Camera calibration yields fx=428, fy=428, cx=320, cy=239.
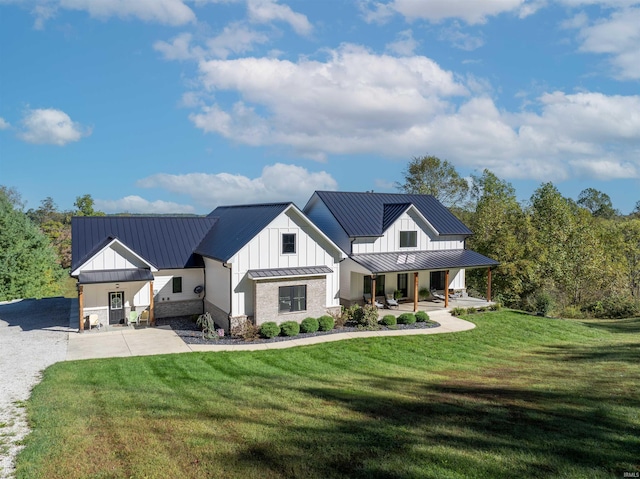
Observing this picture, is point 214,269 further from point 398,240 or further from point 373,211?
point 398,240

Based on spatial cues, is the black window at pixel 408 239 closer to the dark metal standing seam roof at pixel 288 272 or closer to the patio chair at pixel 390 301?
the patio chair at pixel 390 301

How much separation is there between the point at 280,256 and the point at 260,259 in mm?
1086

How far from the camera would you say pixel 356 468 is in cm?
705

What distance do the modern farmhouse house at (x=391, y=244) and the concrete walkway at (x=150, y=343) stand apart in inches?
165

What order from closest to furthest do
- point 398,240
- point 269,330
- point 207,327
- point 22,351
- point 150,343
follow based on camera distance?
1. point 22,351
2. point 150,343
3. point 269,330
4. point 207,327
5. point 398,240

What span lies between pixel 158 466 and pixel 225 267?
1417 centimetres

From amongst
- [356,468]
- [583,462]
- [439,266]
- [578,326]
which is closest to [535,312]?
[578,326]

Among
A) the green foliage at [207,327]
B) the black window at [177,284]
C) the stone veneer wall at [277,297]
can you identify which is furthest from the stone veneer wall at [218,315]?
the black window at [177,284]

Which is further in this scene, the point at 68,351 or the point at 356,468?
the point at 68,351

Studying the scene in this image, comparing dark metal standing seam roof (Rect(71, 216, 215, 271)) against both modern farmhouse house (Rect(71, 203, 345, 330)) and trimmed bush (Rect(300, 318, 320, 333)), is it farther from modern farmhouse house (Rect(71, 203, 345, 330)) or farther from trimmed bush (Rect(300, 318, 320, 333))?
trimmed bush (Rect(300, 318, 320, 333))

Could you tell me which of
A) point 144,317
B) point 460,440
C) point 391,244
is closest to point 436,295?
point 391,244

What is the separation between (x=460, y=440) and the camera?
26.1 ft

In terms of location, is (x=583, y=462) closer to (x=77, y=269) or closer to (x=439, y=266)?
(x=439, y=266)

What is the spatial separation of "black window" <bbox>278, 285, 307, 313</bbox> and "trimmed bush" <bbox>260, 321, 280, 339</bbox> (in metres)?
1.52
